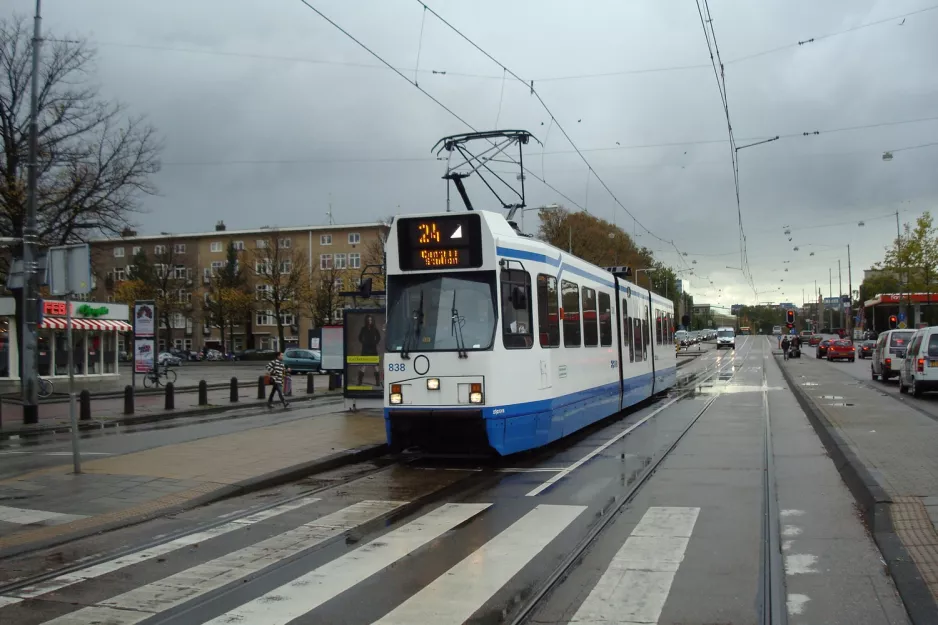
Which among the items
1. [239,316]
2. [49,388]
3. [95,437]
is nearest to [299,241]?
[239,316]

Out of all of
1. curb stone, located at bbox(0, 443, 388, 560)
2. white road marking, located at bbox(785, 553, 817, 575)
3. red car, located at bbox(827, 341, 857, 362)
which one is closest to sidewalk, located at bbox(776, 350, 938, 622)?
white road marking, located at bbox(785, 553, 817, 575)

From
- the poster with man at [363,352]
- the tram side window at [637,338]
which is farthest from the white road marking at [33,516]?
the tram side window at [637,338]

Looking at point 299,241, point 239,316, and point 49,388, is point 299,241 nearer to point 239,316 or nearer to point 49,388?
point 239,316

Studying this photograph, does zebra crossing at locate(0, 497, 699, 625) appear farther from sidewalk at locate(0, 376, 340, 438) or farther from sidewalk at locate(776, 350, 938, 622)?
sidewalk at locate(0, 376, 340, 438)

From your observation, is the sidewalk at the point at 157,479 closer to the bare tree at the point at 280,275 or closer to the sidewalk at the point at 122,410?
the sidewalk at the point at 122,410

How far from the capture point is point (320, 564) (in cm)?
672

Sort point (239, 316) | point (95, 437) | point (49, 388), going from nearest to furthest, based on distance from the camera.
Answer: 1. point (95, 437)
2. point (49, 388)
3. point (239, 316)

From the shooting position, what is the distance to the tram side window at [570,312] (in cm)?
1338

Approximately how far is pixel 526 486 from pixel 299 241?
82.1 meters

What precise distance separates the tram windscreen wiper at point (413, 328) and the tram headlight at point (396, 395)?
0.44 meters

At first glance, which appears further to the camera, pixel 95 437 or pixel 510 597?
pixel 95 437

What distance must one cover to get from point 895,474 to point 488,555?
5.76 m

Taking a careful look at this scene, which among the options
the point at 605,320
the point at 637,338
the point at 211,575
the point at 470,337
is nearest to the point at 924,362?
the point at 637,338

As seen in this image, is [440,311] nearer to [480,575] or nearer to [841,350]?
[480,575]
